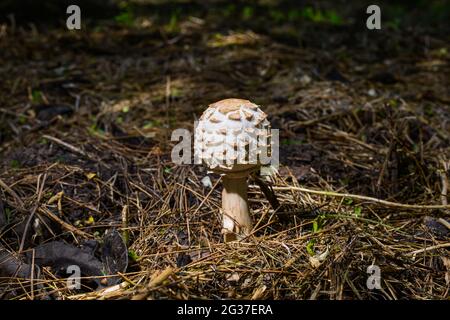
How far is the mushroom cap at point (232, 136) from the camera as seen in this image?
221 centimetres

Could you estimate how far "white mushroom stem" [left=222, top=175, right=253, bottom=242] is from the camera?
249 centimetres

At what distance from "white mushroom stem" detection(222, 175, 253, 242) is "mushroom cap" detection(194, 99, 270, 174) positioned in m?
0.19

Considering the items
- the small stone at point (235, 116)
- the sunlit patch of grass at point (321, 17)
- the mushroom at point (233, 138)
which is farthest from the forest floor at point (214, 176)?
the sunlit patch of grass at point (321, 17)

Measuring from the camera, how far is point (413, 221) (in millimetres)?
2719

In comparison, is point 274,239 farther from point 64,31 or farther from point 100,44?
point 64,31

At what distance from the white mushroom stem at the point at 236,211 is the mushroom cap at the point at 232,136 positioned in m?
0.19

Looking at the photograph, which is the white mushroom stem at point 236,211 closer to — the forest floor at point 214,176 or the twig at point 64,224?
the forest floor at point 214,176

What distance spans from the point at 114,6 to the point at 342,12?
3840 mm

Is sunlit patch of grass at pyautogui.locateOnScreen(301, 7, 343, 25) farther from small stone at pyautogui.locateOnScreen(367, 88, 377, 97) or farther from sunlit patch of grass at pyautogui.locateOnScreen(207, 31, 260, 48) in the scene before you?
small stone at pyautogui.locateOnScreen(367, 88, 377, 97)

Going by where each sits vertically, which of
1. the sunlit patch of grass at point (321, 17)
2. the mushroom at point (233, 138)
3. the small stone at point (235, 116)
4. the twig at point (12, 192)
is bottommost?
the twig at point (12, 192)

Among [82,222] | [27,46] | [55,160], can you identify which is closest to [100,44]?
[27,46]

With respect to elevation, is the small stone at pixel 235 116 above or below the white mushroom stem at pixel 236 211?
above

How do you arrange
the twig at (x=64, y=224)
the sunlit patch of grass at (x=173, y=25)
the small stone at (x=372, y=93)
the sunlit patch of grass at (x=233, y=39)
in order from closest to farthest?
1. the twig at (x=64, y=224)
2. the small stone at (x=372, y=93)
3. the sunlit patch of grass at (x=233, y=39)
4. the sunlit patch of grass at (x=173, y=25)

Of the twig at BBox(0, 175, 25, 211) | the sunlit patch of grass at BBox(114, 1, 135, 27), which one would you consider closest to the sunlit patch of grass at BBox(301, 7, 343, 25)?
the sunlit patch of grass at BBox(114, 1, 135, 27)
